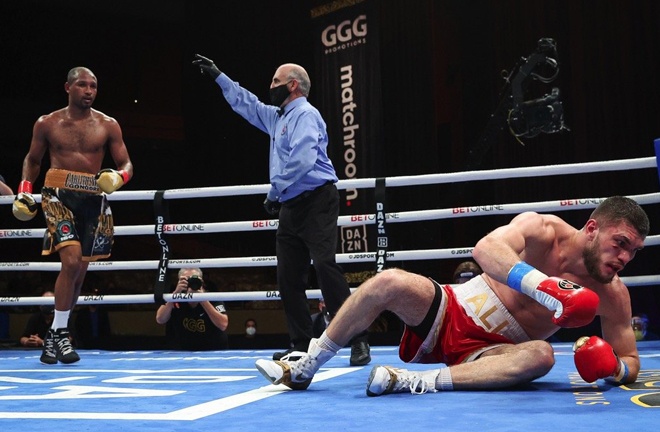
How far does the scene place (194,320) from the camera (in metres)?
4.68

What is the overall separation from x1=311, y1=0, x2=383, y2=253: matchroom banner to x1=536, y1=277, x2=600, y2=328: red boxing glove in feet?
20.3

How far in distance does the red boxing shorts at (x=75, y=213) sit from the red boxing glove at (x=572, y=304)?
8.77ft

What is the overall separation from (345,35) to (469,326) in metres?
6.67

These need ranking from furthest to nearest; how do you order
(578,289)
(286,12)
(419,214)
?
(286,12) < (419,214) < (578,289)

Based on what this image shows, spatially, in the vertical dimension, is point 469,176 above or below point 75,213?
above

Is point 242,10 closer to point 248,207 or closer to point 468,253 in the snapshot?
point 248,207

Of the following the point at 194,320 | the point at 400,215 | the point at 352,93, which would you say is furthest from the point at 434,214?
the point at 352,93

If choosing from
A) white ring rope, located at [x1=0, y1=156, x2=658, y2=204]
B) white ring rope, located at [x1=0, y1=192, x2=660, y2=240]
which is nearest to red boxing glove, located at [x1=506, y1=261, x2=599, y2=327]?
white ring rope, located at [x1=0, y1=192, x2=660, y2=240]

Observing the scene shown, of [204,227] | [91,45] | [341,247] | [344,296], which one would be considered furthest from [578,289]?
[91,45]

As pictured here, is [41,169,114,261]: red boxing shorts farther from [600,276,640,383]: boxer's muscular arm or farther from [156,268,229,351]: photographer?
[600,276,640,383]: boxer's muscular arm

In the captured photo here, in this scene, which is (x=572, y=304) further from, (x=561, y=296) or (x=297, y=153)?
(x=297, y=153)

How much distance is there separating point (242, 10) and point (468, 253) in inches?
277

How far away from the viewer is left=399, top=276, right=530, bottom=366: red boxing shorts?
2309 millimetres

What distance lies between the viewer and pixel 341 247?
838 centimetres
